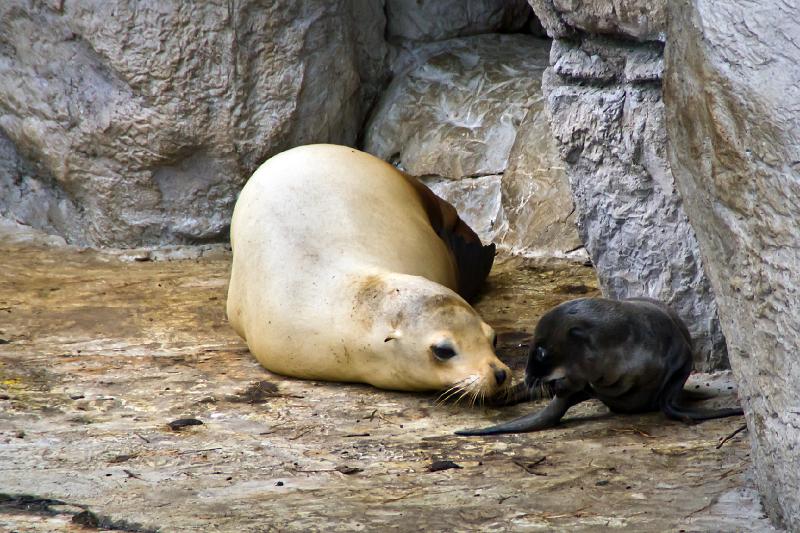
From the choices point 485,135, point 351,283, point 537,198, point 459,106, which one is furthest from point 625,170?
point 459,106

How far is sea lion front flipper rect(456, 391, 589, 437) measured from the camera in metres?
4.24

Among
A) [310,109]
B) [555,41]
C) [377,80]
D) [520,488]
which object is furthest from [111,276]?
[520,488]

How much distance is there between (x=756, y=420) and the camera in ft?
9.93

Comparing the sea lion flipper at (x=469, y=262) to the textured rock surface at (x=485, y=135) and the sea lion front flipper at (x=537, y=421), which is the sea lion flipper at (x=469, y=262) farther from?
the sea lion front flipper at (x=537, y=421)

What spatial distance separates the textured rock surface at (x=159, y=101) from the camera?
7.41 meters

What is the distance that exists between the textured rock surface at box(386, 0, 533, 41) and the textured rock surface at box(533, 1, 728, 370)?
3733 millimetres

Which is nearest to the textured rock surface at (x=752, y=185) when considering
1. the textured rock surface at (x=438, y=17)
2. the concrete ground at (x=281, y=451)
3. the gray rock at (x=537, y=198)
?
the concrete ground at (x=281, y=451)

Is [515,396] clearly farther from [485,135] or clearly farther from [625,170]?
[485,135]

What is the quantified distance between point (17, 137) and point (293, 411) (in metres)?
4.13

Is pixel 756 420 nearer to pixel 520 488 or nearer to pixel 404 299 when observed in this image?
pixel 520 488

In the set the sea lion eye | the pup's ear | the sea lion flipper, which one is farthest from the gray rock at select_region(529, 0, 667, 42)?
the sea lion flipper

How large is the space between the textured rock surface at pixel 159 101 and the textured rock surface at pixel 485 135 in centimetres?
47

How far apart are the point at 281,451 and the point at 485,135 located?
4.20 metres

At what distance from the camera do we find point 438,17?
8.59 metres
